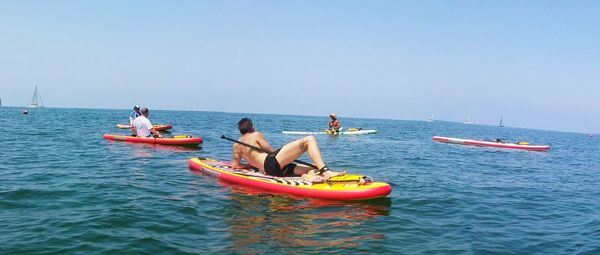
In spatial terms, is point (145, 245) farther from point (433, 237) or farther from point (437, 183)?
point (437, 183)

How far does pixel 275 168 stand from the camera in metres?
11.0

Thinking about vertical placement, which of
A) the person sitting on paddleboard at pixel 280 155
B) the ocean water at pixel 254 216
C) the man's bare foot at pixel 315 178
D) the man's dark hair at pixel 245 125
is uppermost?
the man's dark hair at pixel 245 125

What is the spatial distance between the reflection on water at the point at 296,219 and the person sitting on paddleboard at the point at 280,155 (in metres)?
0.76

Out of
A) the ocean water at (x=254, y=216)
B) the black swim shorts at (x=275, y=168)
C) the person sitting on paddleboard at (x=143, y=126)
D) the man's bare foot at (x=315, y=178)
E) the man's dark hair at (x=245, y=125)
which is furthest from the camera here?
the person sitting on paddleboard at (x=143, y=126)

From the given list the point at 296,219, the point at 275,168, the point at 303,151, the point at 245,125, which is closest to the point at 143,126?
the point at 245,125

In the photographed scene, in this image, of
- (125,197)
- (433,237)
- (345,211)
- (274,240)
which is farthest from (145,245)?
(433,237)

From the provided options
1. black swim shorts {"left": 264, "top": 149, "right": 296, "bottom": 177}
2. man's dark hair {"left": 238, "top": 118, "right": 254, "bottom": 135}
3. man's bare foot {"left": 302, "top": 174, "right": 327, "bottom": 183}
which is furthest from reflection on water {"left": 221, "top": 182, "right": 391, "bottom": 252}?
man's dark hair {"left": 238, "top": 118, "right": 254, "bottom": 135}

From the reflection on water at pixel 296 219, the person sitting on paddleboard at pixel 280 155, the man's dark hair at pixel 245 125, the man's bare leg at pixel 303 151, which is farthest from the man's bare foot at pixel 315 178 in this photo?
the man's dark hair at pixel 245 125

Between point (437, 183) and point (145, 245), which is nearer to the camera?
point (145, 245)

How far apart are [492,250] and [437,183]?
7.18 m

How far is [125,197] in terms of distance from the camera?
944cm

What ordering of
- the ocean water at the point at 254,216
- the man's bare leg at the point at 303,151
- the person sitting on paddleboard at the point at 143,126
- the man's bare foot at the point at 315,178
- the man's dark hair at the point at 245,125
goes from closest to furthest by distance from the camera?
the ocean water at the point at 254,216
the man's bare leg at the point at 303,151
the man's bare foot at the point at 315,178
the man's dark hair at the point at 245,125
the person sitting on paddleboard at the point at 143,126

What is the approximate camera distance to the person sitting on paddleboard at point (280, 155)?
1012cm

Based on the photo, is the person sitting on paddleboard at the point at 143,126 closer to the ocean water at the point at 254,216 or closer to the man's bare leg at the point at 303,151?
the ocean water at the point at 254,216
